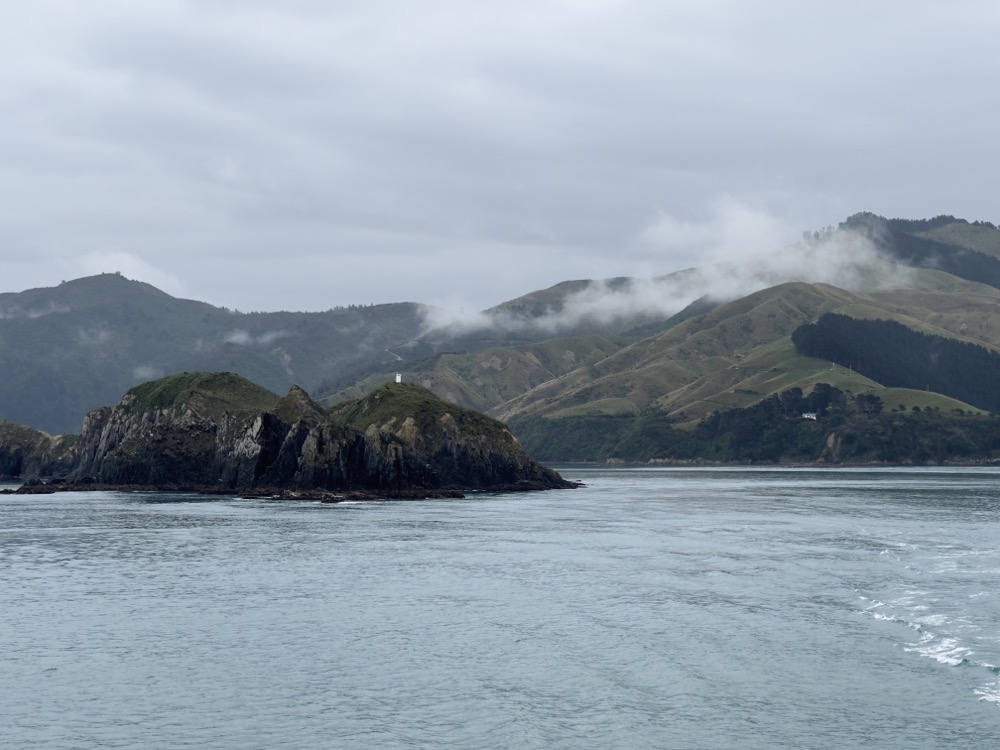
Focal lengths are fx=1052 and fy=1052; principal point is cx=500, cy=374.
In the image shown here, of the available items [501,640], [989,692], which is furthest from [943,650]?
[501,640]

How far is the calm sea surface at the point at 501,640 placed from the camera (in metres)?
40.3

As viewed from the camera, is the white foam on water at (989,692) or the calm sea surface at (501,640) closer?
the calm sea surface at (501,640)

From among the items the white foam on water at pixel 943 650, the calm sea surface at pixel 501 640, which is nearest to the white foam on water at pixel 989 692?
the calm sea surface at pixel 501 640

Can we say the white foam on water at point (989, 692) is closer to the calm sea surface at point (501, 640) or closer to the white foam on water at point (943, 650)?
the calm sea surface at point (501, 640)

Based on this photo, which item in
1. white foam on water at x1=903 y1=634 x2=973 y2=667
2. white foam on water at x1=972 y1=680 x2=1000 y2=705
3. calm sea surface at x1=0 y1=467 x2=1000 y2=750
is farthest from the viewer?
white foam on water at x1=903 y1=634 x2=973 y2=667

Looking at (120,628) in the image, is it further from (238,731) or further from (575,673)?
(575,673)

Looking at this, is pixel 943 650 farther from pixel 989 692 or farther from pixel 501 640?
pixel 501 640

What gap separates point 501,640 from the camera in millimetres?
55812

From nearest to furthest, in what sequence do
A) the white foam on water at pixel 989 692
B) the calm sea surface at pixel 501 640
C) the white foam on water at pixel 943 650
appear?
the calm sea surface at pixel 501 640
the white foam on water at pixel 989 692
the white foam on water at pixel 943 650

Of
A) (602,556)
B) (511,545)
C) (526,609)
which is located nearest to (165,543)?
(511,545)

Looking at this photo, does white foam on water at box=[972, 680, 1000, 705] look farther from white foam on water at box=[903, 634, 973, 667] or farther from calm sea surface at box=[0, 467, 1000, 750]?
white foam on water at box=[903, 634, 973, 667]

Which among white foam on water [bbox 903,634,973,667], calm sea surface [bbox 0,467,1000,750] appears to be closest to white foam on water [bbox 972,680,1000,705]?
calm sea surface [bbox 0,467,1000,750]

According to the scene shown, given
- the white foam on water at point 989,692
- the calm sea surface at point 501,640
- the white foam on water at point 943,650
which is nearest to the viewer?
the calm sea surface at point 501,640

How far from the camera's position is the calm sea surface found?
40.3 metres
